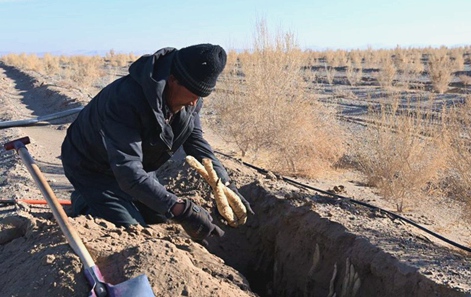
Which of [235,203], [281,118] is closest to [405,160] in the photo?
[281,118]

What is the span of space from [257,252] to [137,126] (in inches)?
79.0

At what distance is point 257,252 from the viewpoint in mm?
5035

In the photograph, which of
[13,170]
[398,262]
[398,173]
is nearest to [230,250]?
[398,262]

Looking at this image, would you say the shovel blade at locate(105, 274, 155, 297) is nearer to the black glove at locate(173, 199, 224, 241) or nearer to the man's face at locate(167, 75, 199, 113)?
the black glove at locate(173, 199, 224, 241)

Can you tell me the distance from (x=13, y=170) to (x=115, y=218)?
4.24 m

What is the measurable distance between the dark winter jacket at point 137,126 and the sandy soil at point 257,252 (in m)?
0.35

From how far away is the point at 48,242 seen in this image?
3334 mm

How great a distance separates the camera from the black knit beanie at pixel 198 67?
11.0 feet

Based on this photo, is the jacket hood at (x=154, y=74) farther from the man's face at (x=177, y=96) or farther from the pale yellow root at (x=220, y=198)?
the pale yellow root at (x=220, y=198)

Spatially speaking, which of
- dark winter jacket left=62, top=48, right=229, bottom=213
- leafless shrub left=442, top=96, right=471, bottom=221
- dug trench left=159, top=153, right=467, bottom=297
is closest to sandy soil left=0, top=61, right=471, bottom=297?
dug trench left=159, top=153, right=467, bottom=297

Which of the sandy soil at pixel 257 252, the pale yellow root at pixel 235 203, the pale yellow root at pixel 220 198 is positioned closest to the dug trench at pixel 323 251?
the sandy soil at pixel 257 252

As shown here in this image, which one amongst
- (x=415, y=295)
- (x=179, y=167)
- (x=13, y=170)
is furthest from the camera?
(x=13, y=170)

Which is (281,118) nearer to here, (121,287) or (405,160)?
(405,160)

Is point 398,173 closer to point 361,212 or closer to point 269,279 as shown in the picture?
point 361,212
